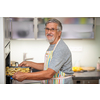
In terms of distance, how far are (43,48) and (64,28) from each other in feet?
1.80

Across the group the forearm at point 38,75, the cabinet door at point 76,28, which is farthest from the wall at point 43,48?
the forearm at point 38,75

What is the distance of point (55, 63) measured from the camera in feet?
5.87

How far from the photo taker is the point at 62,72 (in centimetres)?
197

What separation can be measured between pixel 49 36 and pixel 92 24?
4.77 feet

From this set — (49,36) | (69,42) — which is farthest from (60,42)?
(69,42)

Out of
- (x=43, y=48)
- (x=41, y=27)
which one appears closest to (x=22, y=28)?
(x=41, y=27)

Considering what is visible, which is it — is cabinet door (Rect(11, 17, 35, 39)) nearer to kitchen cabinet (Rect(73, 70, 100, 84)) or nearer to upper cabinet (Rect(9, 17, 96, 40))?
upper cabinet (Rect(9, 17, 96, 40))

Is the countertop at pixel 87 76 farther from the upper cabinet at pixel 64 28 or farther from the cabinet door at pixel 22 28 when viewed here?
the cabinet door at pixel 22 28

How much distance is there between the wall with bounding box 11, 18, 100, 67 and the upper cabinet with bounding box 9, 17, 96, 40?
0.23m

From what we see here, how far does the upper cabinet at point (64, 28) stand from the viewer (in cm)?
319

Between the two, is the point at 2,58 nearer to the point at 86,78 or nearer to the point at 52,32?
the point at 52,32

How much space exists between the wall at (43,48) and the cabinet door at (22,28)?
0.83ft

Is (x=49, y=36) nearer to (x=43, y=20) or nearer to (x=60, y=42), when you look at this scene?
(x=60, y=42)
